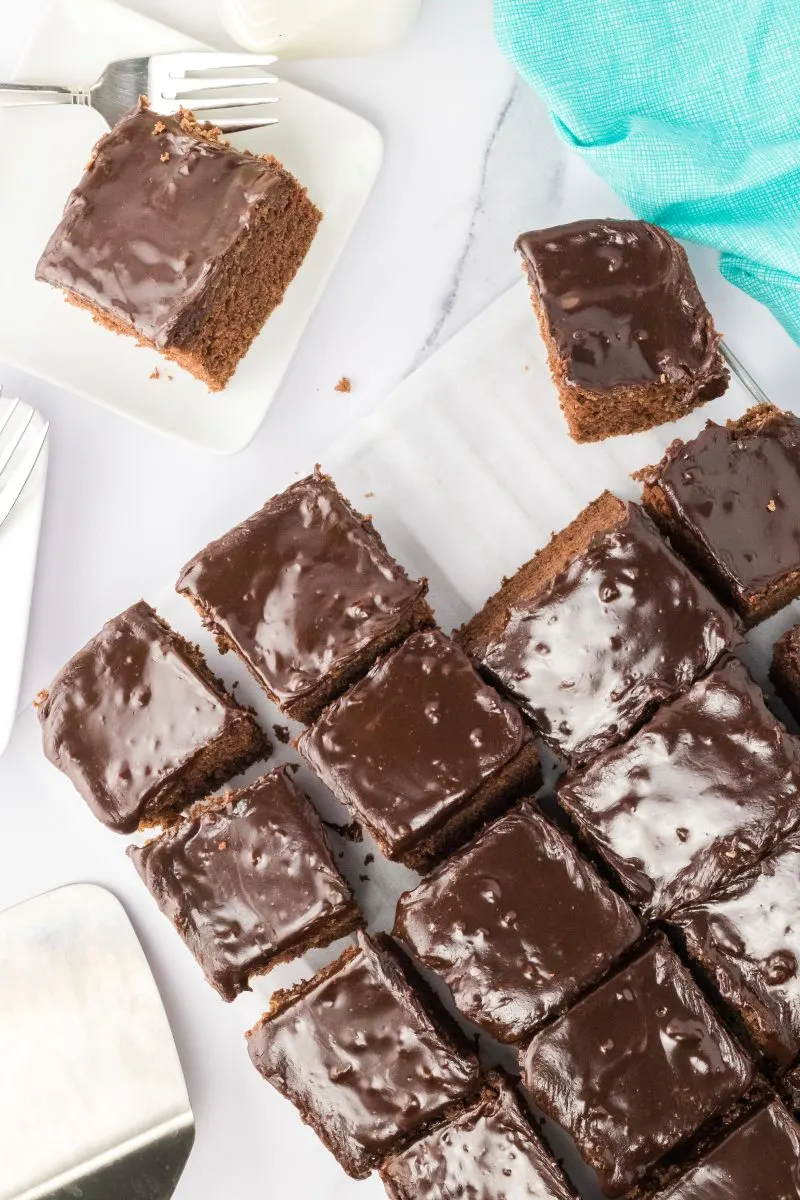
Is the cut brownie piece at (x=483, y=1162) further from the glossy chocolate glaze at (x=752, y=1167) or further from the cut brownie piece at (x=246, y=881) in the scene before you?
the cut brownie piece at (x=246, y=881)

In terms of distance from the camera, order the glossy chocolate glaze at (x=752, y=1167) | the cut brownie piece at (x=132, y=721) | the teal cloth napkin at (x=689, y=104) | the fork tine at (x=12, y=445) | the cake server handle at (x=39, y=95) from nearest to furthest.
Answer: the glossy chocolate glaze at (x=752, y=1167) → the teal cloth napkin at (x=689, y=104) → the cut brownie piece at (x=132, y=721) → the cake server handle at (x=39, y=95) → the fork tine at (x=12, y=445)

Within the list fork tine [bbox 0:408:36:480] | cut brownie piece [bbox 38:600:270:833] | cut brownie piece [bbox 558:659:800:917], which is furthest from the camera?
fork tine [bbox 0:408:36:480]

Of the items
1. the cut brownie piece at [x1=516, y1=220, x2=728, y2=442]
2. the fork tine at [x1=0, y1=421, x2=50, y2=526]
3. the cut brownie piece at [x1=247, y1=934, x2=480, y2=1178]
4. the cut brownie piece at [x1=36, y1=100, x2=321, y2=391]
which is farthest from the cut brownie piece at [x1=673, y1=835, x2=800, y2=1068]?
the fork tine at [x1=0, y1=421, x2=50, y2=526]

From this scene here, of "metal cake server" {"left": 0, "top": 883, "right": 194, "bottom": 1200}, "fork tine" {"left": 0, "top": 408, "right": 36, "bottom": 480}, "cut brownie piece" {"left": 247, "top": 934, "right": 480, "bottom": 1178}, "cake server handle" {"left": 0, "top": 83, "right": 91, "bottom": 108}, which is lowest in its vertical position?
"cut brownie piece" {"left": 247, "top": 934, "right": 480, "bottom": 1178}

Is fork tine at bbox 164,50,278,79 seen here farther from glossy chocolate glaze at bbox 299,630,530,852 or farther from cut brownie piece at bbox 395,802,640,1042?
cut brownie piece at bbox 395,802,640,1042

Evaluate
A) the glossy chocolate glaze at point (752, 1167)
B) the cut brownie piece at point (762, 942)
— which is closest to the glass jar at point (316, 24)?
the cut brownie piece at point (762, 942)

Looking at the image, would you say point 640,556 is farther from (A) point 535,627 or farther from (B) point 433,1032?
(B) point 433,1032

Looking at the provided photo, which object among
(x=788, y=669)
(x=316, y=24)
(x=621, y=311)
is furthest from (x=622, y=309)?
A: (x=316, y=24)

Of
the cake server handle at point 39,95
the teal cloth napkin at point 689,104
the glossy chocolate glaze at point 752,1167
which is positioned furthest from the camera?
the cake server handle at point 39,95
